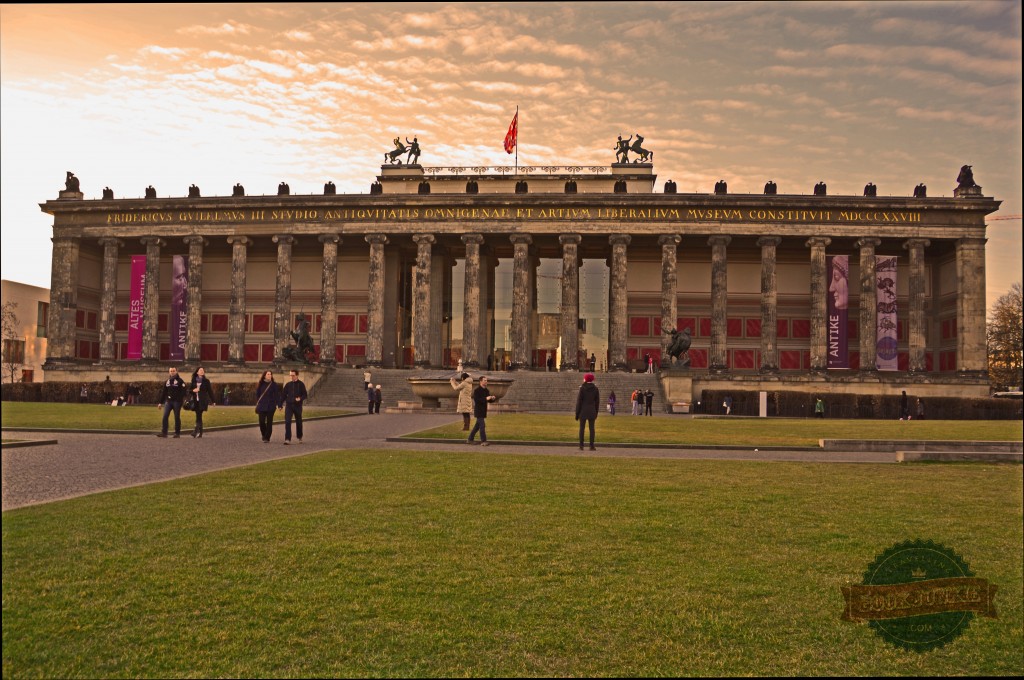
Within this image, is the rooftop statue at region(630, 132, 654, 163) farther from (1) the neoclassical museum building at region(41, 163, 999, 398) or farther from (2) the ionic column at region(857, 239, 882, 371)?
(2) the ionic column at region(857, 239, 882, 371)

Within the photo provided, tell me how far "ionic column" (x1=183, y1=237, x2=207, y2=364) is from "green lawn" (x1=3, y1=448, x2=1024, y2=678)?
5894 cm

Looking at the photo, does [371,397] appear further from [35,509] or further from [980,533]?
[980,533]

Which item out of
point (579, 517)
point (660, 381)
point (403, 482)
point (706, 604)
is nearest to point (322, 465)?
point (403, 482)

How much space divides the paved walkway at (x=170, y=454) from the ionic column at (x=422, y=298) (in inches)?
1466

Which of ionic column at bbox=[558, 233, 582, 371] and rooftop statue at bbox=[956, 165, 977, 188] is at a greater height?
rooftop statue at bbox=[956, 165, 977, 188]

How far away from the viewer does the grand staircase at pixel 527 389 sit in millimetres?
51094

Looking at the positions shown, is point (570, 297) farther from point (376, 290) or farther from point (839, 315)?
point (839, 315)

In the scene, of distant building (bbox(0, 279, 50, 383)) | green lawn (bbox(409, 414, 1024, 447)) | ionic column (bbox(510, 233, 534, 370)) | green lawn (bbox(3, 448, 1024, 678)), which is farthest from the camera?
distant building (bbox(0, 279, 50, 383))

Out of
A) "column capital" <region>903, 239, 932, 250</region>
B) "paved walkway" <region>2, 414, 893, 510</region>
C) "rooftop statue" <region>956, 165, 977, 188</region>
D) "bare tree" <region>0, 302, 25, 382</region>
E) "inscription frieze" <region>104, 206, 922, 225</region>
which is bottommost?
"paved walkway" <region>2, 414, 893, 510</region>

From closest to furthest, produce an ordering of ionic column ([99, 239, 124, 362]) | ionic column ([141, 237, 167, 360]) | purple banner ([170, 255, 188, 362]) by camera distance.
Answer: ionic column ([141, 237, 167, 360])
purple banner ([170, 255, 188, 362])
ionic column ([99, 239, 124, 362])

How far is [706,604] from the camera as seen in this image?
5.80 meters

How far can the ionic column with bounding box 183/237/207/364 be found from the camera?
6675 cm

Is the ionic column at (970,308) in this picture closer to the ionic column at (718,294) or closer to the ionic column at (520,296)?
the ionic column at (718,294)

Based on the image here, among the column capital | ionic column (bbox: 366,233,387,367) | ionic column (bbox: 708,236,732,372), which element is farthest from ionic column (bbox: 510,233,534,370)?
the column capital
